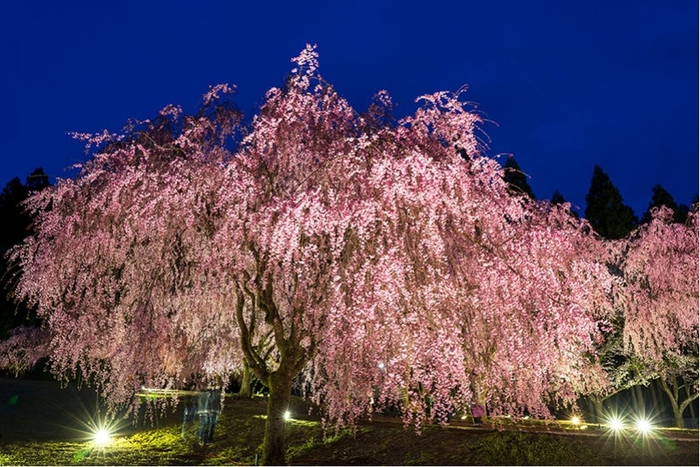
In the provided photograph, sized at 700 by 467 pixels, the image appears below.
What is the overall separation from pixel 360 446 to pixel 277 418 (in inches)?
129

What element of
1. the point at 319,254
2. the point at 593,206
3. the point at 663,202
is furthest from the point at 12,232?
the point at 663,202

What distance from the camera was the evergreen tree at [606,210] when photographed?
122ft

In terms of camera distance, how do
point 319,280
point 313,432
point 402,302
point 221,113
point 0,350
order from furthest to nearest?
point 0,350 < point 313,432 < point 221,113 < point 319,280 < point 402,302

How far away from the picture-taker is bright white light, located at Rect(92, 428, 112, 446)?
16117mm

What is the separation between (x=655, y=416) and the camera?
30.3m

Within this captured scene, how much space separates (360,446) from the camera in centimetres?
1327

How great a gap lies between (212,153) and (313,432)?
27.7ft

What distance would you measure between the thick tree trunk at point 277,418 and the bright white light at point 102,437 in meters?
7.64

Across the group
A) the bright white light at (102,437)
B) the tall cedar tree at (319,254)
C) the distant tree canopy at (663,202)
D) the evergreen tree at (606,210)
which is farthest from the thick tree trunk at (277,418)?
the distant tree canopy at (663,202)

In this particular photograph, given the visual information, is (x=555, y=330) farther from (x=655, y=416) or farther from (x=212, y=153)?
(x=655, y=416)

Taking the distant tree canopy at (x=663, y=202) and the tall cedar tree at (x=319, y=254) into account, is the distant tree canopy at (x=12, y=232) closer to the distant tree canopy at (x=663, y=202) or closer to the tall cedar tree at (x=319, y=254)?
the tall cedar tree at (x=319, y=254)

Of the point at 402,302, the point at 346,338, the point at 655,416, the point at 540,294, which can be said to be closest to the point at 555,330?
the point at 540,294

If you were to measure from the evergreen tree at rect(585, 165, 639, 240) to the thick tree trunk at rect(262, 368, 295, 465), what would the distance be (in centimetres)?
3146

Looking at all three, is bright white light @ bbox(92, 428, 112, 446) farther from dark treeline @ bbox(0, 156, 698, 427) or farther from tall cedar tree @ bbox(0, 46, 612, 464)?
dark treeline @ bbox(0, 156, 698, 427)
